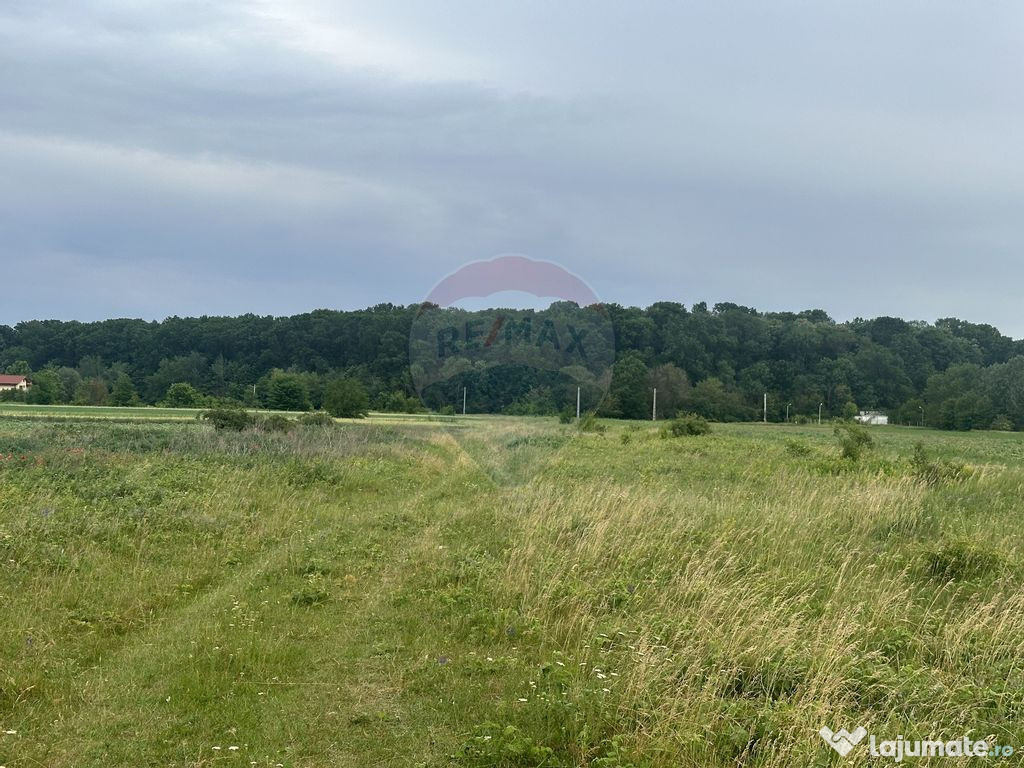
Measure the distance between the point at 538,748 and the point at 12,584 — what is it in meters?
7.21

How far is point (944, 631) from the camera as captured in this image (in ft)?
25.3

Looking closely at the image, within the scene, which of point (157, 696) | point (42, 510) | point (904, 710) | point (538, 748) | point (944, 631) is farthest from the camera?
point (42, 510)

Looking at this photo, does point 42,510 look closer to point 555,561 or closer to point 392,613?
point 392,613

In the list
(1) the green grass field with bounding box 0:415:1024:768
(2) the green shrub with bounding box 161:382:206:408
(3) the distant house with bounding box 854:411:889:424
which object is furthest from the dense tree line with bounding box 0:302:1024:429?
(1) the green grass field with bounding box 0:415:1024:768

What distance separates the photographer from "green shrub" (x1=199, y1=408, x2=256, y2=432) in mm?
36562

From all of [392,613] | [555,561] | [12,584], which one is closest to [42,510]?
[12,584]

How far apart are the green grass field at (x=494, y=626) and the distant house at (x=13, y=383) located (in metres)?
105

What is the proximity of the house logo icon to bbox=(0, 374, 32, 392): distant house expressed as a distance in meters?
119

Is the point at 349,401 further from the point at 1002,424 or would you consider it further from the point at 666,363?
the point at 1002,424

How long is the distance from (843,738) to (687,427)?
37.0m

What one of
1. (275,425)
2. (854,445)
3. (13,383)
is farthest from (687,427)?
(13,383)

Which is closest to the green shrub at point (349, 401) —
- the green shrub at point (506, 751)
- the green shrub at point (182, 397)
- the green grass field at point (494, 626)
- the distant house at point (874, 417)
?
the green grass field at point (494, 626)

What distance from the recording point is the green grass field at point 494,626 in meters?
5.41

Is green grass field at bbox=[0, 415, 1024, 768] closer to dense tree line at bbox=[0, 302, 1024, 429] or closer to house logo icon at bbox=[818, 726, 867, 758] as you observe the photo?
house logo icon at bbox=[818, 726, 867, 758]
